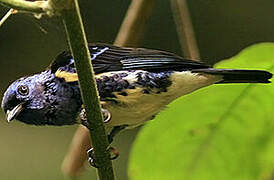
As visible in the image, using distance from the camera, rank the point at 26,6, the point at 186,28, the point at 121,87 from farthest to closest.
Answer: the point at 186,28
the point at 121,87
the point at 26,6

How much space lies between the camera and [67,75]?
1.58 metres

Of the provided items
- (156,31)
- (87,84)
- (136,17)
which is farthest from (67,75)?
(156,31)

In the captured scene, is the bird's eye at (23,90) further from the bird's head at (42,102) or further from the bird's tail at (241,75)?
the bird's tail at (241,75)

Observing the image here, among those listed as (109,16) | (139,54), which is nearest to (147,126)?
(139,54)

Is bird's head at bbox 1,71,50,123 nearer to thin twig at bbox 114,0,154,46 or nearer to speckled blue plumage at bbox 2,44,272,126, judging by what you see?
speckled blue plumage at bbox 2,44,272,126

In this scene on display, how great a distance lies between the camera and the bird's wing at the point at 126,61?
1.57 metres

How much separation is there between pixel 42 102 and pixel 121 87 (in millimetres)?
225

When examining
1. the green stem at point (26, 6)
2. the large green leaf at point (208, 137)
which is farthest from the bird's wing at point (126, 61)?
the green stem at point (26, 6)

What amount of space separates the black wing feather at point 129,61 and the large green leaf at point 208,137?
0.11 meters

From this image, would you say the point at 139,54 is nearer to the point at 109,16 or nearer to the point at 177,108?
the point at 177,108

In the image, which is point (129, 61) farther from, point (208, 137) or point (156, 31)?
point (156, 31)

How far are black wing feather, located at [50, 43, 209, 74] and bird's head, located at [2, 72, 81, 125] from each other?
0.19ft

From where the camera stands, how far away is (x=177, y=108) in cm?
149

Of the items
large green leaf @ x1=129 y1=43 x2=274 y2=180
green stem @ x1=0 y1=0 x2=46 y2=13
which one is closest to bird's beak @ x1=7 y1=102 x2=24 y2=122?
large green leaf @ x1=129 y1=43 x2=274 y2=180
